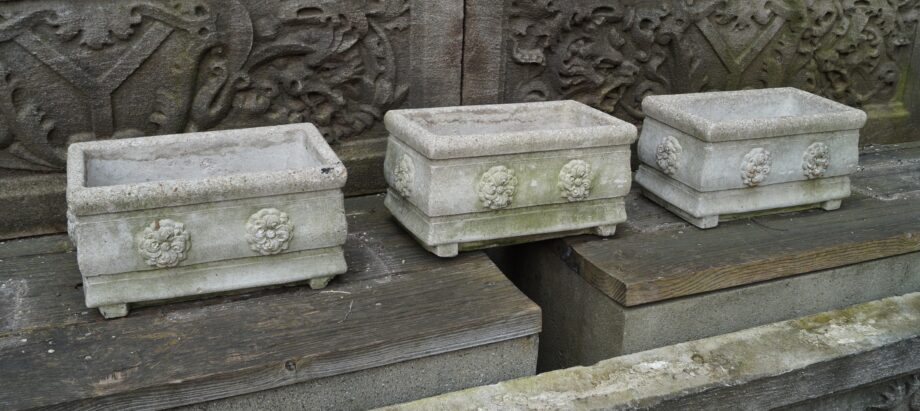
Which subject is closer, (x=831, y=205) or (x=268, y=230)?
(x=268, y=230)

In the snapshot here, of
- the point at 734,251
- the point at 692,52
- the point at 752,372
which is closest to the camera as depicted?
the point at 752,372

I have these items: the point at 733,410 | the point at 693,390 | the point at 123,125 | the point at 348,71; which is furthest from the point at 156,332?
the point at 733,410

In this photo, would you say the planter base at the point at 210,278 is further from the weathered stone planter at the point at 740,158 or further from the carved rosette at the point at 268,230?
the weathered stone planter at the point at 740,158

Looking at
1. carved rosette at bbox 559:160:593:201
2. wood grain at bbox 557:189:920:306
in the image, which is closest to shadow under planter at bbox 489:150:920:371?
wood grain at bbox 557:189:920:306

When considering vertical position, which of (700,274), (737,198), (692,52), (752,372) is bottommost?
(752,372)

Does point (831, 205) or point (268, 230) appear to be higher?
point (268, 230)

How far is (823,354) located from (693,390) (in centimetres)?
61

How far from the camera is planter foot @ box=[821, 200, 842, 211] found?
378 cm

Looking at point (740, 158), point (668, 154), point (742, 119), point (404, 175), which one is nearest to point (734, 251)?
point (740, 158)

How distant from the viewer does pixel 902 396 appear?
3.34m

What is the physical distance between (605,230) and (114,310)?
1903mm

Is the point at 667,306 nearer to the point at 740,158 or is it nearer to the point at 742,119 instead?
the point at 740,158

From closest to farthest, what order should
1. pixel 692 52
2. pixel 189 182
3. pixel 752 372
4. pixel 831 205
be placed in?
pixel 189 182, pixel 752 372, pixel 831 205, pixel 692 52

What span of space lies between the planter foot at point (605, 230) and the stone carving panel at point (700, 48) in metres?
0.94
